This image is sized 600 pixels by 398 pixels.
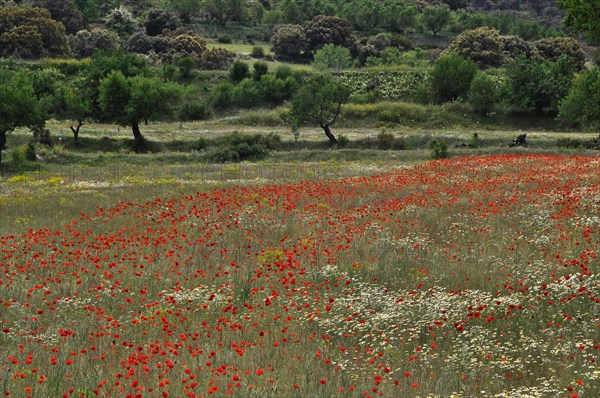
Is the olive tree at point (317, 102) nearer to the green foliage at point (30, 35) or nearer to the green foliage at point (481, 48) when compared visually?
the green foliage at point (481, 48)

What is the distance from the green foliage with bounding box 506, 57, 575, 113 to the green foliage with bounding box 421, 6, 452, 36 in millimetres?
84389

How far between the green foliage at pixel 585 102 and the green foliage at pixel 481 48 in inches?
1672

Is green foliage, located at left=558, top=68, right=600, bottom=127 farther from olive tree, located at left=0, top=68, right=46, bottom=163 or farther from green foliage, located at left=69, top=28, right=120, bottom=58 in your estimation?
green foliage, located at left=69, top=28, right=120, bottom=58

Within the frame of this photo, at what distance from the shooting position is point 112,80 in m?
62.4

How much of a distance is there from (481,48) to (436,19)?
55.3 m

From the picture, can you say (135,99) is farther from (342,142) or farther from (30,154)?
(342,142)

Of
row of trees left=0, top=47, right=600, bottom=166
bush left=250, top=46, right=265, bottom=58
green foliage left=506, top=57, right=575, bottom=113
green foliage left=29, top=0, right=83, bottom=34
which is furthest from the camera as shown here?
green foliage left=29, top=0, right=83, bottom=34

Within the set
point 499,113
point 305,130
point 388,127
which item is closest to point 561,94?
point 499,113

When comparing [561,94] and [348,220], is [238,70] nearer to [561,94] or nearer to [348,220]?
[561,94]

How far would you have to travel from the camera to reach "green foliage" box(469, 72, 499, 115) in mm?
67125

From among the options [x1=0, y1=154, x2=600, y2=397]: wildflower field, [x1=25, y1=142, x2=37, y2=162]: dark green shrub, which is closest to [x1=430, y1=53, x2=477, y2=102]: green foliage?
[x1=25, y1=142, x2=37, y2=162]: dark green shrub

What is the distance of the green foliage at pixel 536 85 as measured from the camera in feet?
218

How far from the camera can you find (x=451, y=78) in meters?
73.9

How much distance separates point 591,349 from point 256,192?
16772 mm
